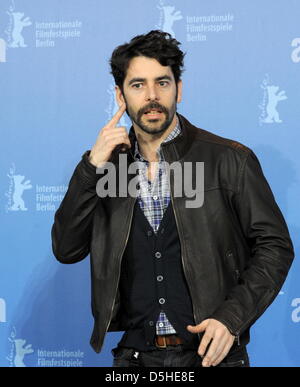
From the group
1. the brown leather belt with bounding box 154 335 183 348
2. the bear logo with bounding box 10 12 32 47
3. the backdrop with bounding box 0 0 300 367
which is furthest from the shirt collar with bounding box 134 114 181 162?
the bear logo with bounding box 10 12 32 47

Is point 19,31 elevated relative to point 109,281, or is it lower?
elevated

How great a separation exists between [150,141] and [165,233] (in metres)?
0.36

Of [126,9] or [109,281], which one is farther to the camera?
[126,9]

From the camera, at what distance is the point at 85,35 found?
343cm

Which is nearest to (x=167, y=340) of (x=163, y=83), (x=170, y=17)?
(x=163, y=83)

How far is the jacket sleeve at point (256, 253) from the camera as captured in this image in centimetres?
208

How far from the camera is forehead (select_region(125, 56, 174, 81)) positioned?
2400mm

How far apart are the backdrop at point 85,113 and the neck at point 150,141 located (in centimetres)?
95

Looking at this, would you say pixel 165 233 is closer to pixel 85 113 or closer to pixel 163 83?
pixel 163 83

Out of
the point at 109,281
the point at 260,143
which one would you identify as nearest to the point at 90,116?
the point at 260,143

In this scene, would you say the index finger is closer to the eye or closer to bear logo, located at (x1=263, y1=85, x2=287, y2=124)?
the eye

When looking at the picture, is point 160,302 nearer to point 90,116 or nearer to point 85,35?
point 90,116

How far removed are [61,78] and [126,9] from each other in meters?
0.48

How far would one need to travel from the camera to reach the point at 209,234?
226cm
